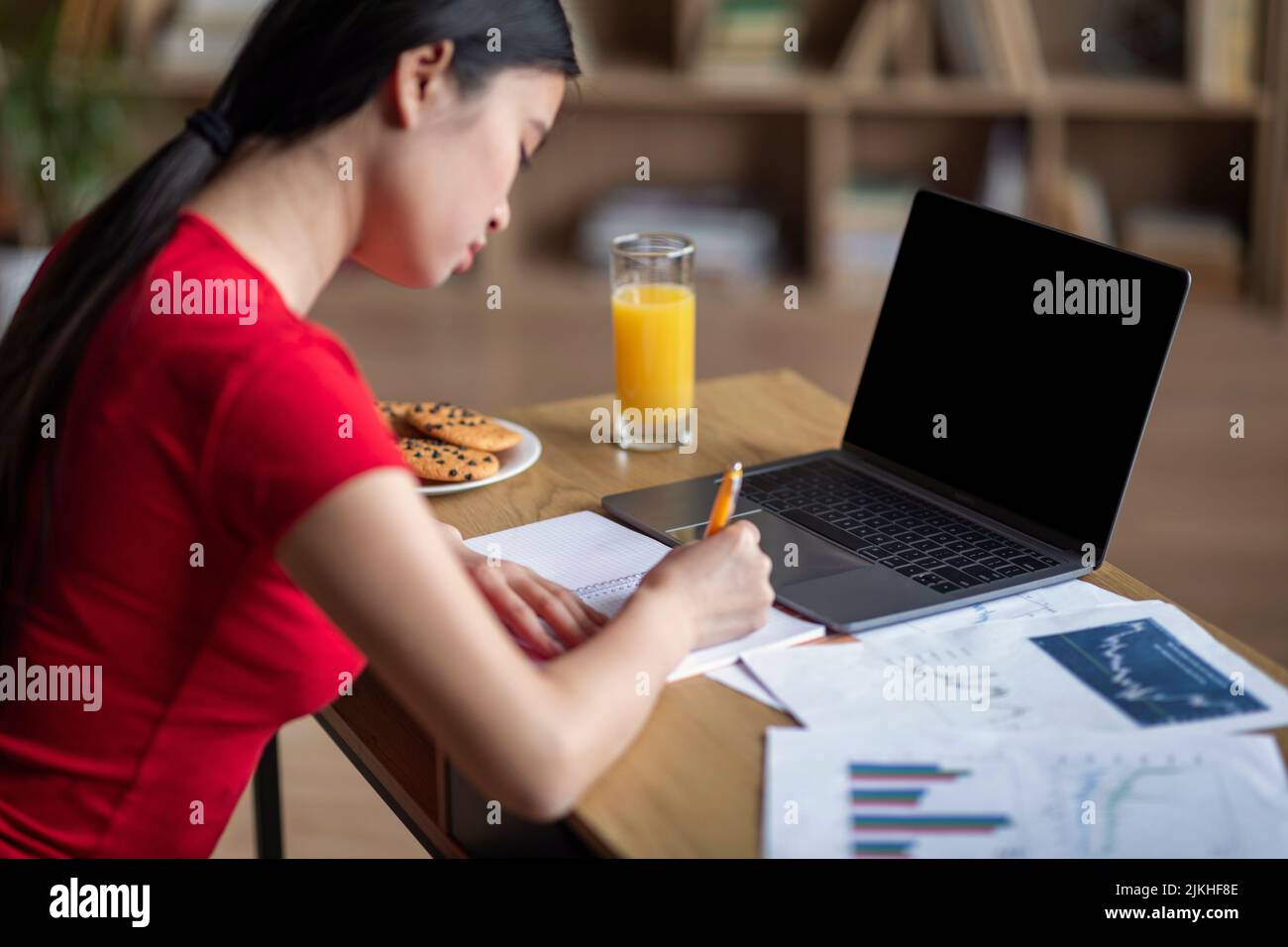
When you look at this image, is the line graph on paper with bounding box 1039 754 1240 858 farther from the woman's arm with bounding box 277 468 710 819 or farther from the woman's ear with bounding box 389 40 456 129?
the woman's ear with bounding box 389 40 456 129

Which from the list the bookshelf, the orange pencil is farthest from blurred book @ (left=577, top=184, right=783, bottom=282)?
the orange pencil

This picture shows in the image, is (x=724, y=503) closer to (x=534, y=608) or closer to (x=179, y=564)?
(x=534, y=608)

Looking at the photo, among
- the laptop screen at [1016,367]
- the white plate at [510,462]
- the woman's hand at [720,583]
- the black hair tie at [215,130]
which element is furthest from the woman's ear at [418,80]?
the laptop screen at [1016,367]

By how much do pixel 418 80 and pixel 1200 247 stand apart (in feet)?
10.3

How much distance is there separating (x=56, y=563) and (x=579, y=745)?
381mm

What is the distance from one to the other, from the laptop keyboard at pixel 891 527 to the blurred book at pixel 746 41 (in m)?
2.57

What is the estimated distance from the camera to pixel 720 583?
1123mm

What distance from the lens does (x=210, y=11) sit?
152 inches

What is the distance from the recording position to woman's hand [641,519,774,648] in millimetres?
1104

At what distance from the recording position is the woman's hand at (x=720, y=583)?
1.10 meters

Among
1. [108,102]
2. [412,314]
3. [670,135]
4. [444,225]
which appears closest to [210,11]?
[108,102]

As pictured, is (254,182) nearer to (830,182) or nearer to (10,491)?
(10,491)

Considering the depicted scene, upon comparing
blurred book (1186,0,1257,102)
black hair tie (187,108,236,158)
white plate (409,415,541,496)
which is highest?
blurred book (1186,0,1257,102)

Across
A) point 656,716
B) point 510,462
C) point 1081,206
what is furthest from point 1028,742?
point 1081,206
